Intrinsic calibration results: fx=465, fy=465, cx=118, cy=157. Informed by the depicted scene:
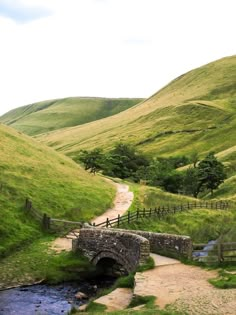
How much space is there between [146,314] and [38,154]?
186ft

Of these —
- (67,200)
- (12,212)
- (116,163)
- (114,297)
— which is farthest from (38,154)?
(114,297)

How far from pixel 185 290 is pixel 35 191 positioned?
32.1 metres

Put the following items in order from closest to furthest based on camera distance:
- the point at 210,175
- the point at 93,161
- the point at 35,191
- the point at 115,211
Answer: the point at 35,191, the point at 115,211, the point at 210,175, the point at 93,161

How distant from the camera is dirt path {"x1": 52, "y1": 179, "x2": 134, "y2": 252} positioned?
42594 millimetres

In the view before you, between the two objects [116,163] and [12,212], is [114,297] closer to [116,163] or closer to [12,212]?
[12,212]

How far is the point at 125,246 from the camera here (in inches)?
1400

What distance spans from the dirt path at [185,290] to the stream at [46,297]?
18.1 ft

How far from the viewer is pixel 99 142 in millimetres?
194125

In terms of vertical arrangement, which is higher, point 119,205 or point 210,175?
point 210,175

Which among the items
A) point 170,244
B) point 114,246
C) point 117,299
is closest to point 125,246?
point 114,246

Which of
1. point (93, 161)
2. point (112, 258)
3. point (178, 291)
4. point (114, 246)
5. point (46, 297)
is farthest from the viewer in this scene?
point (93, 161)

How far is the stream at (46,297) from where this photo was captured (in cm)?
2910

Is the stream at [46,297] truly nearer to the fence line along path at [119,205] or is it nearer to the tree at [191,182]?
the fence line along path at [119,205]

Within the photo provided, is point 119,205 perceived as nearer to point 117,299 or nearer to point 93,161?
point 117,299
